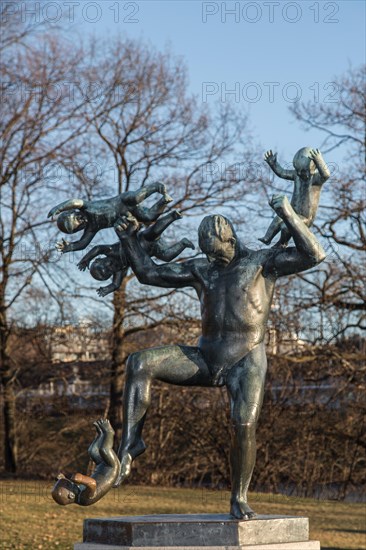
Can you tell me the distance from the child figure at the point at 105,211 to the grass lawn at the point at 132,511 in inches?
284

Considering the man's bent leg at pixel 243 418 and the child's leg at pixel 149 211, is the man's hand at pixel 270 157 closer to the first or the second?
the child's leg at pixel 149 211

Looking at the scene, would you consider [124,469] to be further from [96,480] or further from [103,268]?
[103,268]

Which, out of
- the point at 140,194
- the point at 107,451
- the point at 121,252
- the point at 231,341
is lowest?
the point at 107,451

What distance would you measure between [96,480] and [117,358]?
53.9 feet

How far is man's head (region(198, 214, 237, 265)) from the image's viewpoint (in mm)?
5984

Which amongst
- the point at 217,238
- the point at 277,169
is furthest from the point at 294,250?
the point at 277,169

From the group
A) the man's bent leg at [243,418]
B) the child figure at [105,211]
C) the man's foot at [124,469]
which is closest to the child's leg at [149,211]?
the child figure at [105,211]

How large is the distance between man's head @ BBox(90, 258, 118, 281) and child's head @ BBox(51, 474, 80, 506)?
1.43 m

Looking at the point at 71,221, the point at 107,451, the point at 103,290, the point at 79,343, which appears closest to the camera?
the point at 107,451

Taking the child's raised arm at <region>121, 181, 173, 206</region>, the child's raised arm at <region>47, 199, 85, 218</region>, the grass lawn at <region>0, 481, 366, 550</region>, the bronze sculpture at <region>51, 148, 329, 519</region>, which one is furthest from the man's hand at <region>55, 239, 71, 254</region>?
the grass lawn at <region>0, 481, 366, 550</region>

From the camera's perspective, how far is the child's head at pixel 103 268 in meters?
6.40

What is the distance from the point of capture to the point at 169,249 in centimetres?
643

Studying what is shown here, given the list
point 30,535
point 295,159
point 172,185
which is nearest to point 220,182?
point 172,185

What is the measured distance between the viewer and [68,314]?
21344 mm
